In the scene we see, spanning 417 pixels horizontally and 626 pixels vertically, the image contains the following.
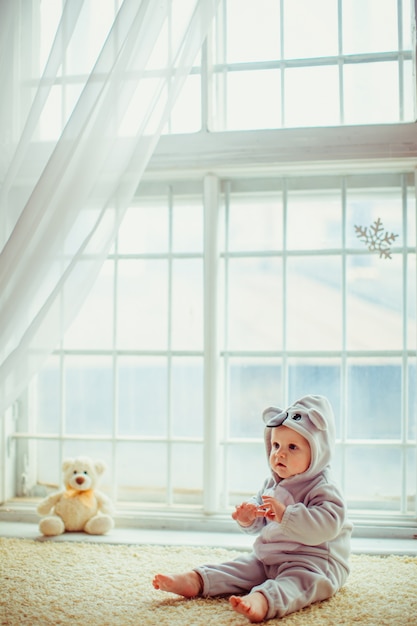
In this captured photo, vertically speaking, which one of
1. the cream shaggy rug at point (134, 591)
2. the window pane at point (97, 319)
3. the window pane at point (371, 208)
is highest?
the window pane at point (371, 208)

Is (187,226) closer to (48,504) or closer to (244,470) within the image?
(244,470)

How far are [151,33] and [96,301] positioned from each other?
3.40 ft

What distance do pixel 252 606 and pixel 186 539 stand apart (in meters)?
0.69

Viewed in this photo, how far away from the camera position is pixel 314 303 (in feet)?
7.90

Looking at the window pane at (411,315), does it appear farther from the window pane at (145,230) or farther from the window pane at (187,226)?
the window pane at (145,230)

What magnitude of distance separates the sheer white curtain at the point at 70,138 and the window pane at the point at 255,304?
2.31 ft

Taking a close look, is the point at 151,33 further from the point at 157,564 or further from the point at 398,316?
the point at 157,564

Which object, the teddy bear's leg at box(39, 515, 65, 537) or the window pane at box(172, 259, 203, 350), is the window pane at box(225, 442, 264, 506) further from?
the teddy bear's leg at box(39, 515, 65, 537)

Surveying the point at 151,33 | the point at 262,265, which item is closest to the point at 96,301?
the point at 262,265

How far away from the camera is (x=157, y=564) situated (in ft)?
6.57

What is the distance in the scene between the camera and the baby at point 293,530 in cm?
169

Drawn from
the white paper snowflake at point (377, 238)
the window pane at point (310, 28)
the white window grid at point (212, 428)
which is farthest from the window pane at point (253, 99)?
the white paper snowflake at point (377, 238)

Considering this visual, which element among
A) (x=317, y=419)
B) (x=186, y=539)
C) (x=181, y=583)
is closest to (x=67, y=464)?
(x=186, y=539)

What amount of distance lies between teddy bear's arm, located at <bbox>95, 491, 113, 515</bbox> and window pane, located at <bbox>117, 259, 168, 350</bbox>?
52 centimetres
